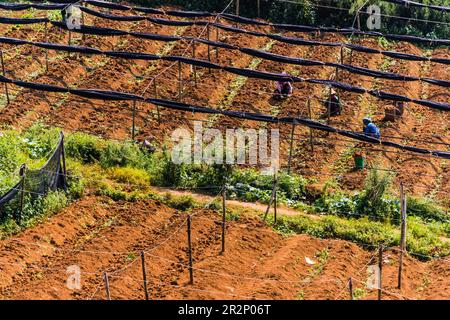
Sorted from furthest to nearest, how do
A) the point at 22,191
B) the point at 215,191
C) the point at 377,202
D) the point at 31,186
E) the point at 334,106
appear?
the point at 334,106 < the point at 215,191 < the point at 377,202 < the point at 31,186 < the point at 22,191

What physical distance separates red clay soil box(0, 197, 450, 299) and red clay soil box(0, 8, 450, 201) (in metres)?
3.75

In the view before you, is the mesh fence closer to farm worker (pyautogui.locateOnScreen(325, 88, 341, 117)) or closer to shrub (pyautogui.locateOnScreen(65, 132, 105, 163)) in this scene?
shrub (pyautogui.locateOnScreen(65, 132, 105, 163))

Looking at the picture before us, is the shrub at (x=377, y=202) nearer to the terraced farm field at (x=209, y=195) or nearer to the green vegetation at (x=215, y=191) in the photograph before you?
the green vegetation at (x=215, y=191)

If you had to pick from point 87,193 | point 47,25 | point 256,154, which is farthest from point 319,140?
point 47,25

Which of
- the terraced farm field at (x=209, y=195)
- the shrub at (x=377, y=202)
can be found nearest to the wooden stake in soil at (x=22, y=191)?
the terraced farm field at (x=209, y=195)

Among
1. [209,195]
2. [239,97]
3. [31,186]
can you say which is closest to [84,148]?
[31,186]

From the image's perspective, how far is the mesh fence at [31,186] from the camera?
2361 centimetres

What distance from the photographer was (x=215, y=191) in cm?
2603

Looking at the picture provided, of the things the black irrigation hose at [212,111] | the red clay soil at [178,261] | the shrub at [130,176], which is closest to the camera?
the red clay soil at [178,261]

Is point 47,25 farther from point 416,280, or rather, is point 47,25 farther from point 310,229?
point 416,280

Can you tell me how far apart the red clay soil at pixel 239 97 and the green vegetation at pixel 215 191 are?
3.69ft

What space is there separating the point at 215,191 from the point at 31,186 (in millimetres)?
4562

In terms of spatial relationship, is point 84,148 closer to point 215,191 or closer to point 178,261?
point 215,191

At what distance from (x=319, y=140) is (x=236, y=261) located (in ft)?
22.6
